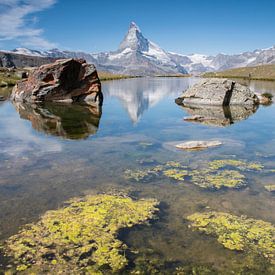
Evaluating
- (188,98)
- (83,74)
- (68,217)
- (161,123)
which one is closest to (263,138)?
(161,123)

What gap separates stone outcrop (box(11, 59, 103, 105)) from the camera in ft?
178

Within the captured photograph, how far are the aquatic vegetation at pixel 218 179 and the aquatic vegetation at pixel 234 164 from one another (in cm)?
90

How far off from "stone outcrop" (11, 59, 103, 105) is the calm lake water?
1809cm

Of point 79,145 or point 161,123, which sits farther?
point 161,123

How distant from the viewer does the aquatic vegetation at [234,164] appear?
19422 millimetres

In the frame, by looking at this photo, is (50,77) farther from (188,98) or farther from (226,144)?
(226,144)

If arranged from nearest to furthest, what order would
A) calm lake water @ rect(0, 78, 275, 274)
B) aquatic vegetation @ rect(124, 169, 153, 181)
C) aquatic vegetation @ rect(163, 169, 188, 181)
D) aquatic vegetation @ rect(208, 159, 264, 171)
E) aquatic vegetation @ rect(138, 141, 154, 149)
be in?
1. calm lake water @ rect(0, 78, 275, 274)
2. aquatic vegetation @ rect(124, 169, 153, 181)
3. aquatic vegetation @ rect(163, 169, 188, 181)
4. aquatic vegetation @ rect(208, 159, 264, 171)
5. aquatic vegetation @ rect(138, 141, 154, 149)

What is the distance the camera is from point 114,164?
20000 mm

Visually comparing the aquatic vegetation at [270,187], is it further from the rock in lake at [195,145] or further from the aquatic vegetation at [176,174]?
the rock in lake at [195,145]

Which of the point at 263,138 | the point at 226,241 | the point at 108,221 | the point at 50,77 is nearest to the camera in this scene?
the point at 226,241

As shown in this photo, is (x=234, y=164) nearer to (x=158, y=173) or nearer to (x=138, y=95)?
(x=158, y=173)

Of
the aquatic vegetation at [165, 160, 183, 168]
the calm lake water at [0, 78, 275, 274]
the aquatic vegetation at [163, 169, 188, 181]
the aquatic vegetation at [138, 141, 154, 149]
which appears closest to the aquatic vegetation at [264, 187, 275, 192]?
the calm lake water at [0, 78, 275, 274]

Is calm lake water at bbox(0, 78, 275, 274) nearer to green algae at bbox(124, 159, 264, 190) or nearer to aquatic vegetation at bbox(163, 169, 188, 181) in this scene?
green algae at bbox(124, 159, 264, 190)

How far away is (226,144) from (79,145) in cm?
1097
